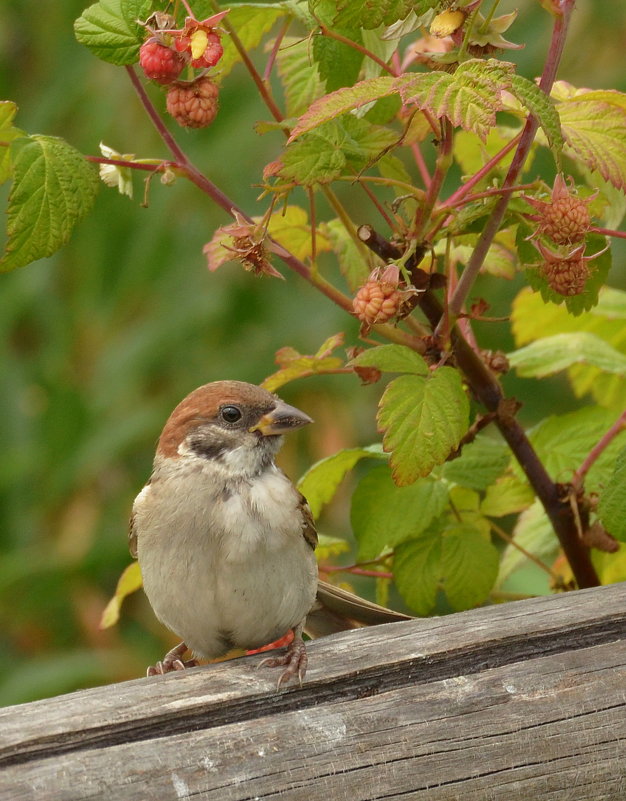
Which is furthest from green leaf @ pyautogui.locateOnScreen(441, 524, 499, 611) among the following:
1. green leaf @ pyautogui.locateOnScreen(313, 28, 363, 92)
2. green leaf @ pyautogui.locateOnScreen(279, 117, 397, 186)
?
green leaf @ pyautogui.locateOnScreen(313, 28, 363, 92)

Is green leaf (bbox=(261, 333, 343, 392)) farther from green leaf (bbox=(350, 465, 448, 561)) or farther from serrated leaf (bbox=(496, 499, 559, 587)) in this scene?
serrated leaf (bbox=(496, 499, 559, 587))

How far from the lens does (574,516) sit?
1879mm

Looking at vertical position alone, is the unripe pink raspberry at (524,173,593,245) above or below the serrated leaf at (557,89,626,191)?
below

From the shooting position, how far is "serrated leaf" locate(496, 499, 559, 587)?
206 cm

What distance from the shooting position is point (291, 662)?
63.5 inches

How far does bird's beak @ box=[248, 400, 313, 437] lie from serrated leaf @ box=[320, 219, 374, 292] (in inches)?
9.2

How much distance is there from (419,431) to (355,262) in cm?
40

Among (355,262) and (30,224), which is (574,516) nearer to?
(355,262)

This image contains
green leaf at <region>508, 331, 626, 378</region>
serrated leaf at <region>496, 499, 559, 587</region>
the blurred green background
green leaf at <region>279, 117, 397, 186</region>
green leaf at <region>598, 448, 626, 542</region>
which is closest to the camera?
green leaf at <region>279, 117, 397, 186</region>

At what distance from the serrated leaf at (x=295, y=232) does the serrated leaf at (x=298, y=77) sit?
0.16m

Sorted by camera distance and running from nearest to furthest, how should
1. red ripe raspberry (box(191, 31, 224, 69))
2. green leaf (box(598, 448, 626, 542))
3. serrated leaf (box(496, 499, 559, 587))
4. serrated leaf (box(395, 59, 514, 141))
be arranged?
serrated leaf (box(395, 59, 514, 141))
red ripe raspberry (box(191, 31, 224, 69))
green leaf (box(598, 448, 626, 542))
serrated leaf (box(496, 499, 559, 587))

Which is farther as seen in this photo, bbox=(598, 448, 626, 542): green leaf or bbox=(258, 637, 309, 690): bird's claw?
bbox=(598, 448, 626, 542): green leaf

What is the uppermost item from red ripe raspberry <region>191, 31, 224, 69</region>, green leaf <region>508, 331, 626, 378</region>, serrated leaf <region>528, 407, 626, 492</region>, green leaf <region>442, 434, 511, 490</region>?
red ripe raspberry <region>191, 31, 224, 69</region>

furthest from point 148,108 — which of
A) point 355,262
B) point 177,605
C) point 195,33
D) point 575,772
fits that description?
point 575,772
